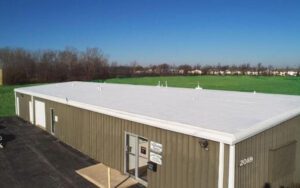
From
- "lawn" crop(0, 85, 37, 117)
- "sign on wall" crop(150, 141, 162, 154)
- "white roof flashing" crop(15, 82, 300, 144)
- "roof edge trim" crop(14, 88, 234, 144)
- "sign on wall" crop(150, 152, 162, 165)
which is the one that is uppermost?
"white roof flashing" crop(15, 82, 300, 144)

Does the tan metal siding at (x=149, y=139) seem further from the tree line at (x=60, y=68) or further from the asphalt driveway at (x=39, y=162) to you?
the tree line at (x=60, y=68)

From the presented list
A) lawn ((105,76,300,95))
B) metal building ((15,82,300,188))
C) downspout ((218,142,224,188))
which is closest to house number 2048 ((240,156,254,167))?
metal building ((15,82,300,188))

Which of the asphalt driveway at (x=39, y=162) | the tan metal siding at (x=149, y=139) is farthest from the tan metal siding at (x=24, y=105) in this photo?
the tan metal siding at (x=149, y=139)

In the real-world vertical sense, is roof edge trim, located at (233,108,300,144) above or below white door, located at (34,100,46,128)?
above

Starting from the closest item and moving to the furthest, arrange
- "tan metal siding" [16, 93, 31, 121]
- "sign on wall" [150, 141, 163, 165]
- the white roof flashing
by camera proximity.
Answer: the white roof flashing < "sign on wall" [150, 141, 163, 165] < "tan metal siding" [16, 93, 31, 121]

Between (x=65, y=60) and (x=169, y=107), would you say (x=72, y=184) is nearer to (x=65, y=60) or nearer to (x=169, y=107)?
(x=169, y=107)

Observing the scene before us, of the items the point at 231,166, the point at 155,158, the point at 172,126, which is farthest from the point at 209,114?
the point at 231,166

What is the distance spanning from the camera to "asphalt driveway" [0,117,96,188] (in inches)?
452

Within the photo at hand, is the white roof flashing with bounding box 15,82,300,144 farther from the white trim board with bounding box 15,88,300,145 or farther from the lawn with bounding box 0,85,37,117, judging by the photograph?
the lawn with bounding box 0,85,37,117

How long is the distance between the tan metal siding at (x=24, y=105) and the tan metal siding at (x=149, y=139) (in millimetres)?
9032

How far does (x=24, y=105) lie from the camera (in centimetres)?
2542

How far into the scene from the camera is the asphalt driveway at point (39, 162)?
37.7ft

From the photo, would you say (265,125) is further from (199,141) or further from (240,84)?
(240,84)

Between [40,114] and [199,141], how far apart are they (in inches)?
639
